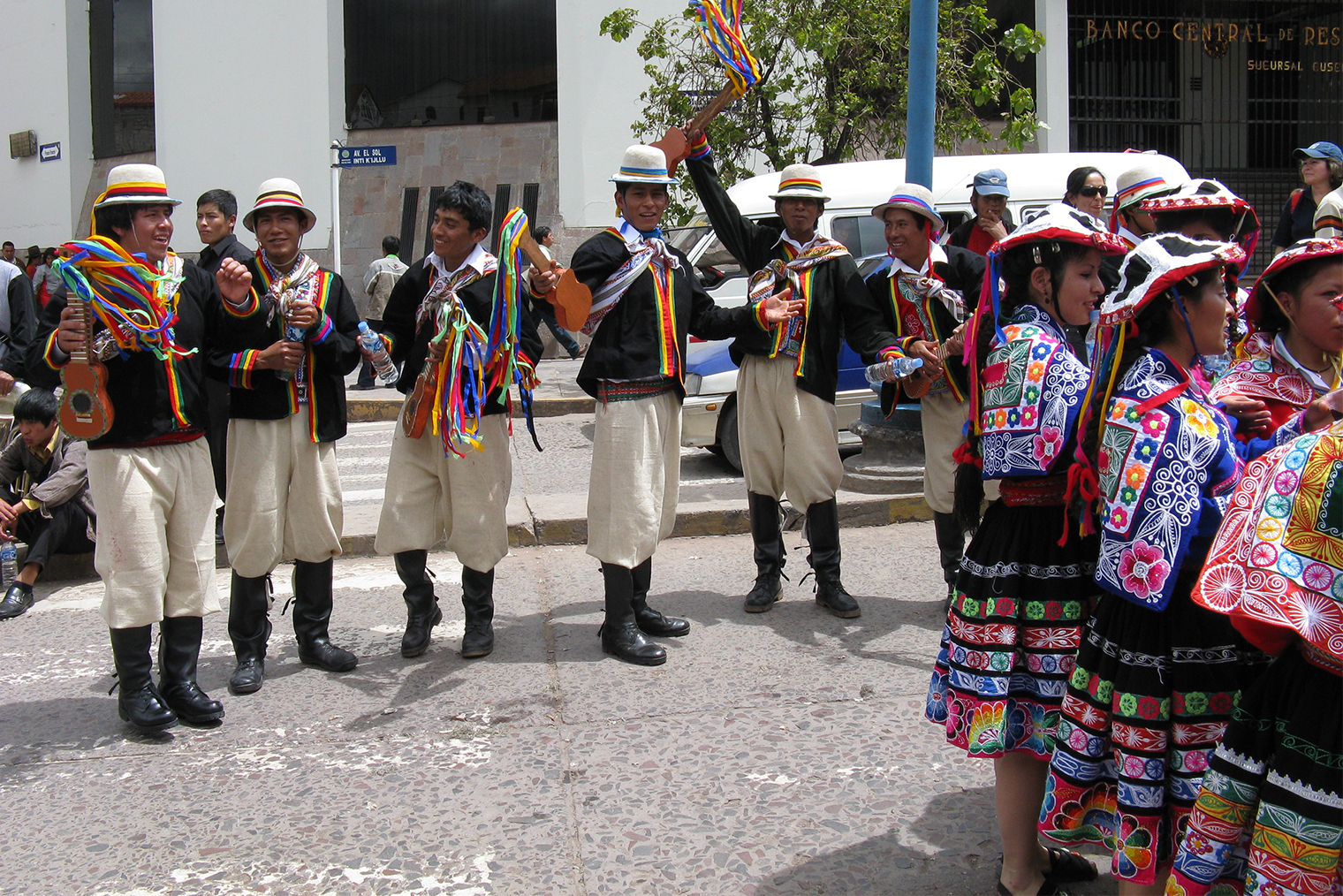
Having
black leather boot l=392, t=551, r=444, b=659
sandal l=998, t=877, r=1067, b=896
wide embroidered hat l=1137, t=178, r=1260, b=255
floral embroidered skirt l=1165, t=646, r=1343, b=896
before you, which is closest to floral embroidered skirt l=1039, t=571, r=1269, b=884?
floral embroidered skirt l=1165, t=646, r=1343, b=896

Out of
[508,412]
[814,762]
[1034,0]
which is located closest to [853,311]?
[508,412]

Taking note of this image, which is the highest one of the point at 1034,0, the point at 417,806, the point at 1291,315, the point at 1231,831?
the point at 1034,0

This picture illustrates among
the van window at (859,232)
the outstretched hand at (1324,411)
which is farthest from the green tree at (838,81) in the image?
the outstretched hand at (1324,411)

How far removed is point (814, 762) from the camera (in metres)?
3.69

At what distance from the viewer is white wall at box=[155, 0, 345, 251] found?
17547 millimetres

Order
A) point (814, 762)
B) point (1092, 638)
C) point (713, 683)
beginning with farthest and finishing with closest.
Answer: point (713, 683), point (814, 762), point (1092, 638)

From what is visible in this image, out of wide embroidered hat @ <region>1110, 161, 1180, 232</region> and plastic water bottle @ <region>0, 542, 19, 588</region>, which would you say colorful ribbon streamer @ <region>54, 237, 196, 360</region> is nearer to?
plastic water bottle @ <region>0, 542, 19, 588</region>

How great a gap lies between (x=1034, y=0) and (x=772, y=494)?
12.8m

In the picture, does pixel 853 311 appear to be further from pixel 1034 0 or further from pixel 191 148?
pixel 191 148

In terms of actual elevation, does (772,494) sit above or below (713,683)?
above

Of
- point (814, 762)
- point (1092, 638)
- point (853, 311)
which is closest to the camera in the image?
point (1092, 638)

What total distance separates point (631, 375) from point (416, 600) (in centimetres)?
137

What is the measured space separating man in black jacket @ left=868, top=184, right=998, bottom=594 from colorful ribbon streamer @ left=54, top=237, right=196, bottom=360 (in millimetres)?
2977

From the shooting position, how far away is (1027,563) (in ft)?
9.09
